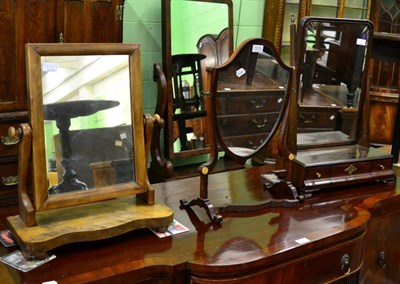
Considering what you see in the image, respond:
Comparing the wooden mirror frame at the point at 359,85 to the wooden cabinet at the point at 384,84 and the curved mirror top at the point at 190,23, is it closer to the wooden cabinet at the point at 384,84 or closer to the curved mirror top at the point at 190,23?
the curved mirror top at the point at 190,23

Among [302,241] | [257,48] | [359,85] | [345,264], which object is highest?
[257,48]

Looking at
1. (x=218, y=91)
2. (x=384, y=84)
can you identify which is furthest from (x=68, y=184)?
(x=384, y=84)

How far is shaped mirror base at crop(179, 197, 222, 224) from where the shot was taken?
5.21ft

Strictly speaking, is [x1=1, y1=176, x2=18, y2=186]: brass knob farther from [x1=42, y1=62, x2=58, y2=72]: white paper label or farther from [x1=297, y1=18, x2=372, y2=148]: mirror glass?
[x1=297, y1=18, x2=372, y2=148]: mirror glass

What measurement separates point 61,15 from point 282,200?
132cm

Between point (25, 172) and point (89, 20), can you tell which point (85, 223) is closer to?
point (25, 172)

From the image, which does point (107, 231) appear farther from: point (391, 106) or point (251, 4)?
point (391, 106)

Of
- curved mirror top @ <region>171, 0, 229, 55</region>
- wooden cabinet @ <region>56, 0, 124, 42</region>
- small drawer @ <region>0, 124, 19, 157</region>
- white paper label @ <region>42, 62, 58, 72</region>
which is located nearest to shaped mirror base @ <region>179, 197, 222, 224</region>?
white paper label @ <region>42, 62, 58, 72</region>

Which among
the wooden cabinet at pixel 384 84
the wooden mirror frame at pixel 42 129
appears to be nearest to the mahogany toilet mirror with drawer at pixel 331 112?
the wooden mirror frame at pixel 42 129

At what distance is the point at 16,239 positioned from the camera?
132cm

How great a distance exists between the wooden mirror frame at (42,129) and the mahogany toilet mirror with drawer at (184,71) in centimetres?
131

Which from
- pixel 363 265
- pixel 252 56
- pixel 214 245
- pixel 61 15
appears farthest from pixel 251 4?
pixel 214 245

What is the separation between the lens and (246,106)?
1.74 metres

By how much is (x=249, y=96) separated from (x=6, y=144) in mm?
1178
